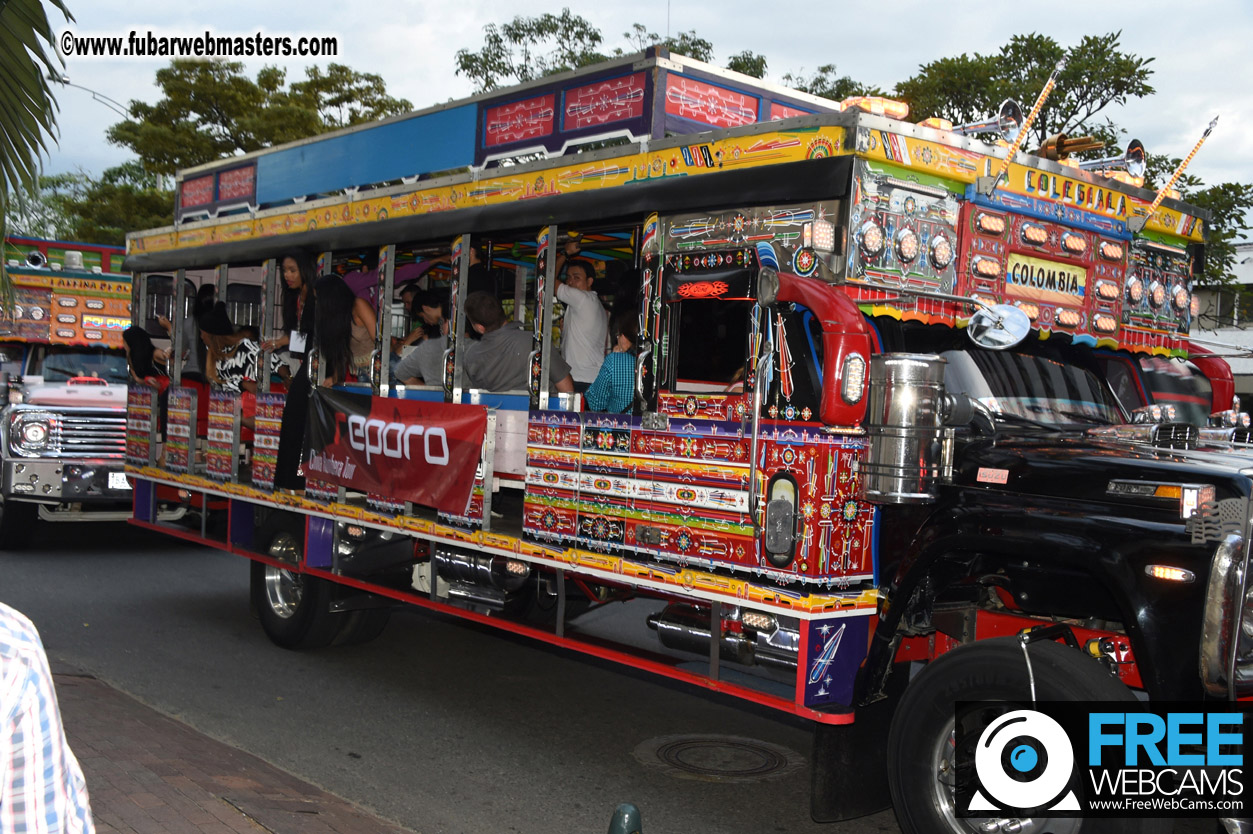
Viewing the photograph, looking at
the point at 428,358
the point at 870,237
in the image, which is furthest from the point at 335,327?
the point at 870,237

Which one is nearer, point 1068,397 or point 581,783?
point 1068,397

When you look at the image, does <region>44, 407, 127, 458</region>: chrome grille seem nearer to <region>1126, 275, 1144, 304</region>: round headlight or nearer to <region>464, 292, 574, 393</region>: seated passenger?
<region>464, 292, 574, 393</region>: seated passenger

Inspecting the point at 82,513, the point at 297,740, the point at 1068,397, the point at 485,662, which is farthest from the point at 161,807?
the point at 82,513

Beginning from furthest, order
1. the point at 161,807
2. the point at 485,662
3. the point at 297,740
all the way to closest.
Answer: the point at 485,662 → the point at 297,740 → the point at 161,807

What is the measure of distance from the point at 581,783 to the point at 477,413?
2.13 m

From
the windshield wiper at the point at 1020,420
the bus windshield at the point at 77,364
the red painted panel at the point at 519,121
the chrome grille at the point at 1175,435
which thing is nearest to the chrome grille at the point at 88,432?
A: the bus windshield at the point at 77,364

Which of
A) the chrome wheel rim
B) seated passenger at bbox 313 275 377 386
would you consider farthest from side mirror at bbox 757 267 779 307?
the chrome wheel rim

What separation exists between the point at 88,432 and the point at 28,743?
11.5 meters

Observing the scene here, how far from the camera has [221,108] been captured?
28.6m

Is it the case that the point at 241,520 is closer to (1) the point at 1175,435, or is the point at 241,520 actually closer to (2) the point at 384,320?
(2) the point at 384,320

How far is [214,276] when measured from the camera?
962 centimetres

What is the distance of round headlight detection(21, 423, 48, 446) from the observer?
11633 millimetres

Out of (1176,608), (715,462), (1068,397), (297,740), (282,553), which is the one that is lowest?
(297,740)

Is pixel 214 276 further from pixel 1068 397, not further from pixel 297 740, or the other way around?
pixel 1068 397
